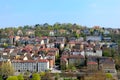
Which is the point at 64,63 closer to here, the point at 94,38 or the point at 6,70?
the point at 6,70

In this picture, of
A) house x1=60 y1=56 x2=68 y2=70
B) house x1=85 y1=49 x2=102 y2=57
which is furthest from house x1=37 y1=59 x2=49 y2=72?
house x1=85 y1=49 x2=102 y2=57

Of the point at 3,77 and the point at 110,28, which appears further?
the point at 110,28

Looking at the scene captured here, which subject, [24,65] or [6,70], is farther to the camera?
[24,65]

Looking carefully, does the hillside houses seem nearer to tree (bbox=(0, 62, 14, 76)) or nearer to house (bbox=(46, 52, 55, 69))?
house (bbox=(46, 52, 55, 69))

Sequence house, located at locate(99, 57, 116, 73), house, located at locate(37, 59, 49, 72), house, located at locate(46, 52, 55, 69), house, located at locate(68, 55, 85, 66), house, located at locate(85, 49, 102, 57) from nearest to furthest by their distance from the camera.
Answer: house, located at locate(99, 57, 116, 73) < house, located at locate(37, 59, 49, 72) < house, located at locate(46, 52, 55, 69) < house, located at locate(68, 55, 85, 66) < house, located at locate(85, 49, 102, 57)

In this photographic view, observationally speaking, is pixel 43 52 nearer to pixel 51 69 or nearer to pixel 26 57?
pixel 26 57

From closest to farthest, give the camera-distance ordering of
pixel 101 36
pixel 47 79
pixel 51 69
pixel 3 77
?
Answer: pixel 47 79 < pixel 3 77 < pixel 51 69 < pixel 101 36

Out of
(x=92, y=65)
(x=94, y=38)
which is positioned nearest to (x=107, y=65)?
(x=92, y=65)

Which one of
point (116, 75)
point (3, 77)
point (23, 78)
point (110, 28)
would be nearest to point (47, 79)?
point (23, 78)

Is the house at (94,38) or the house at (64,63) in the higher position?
the house at (94,38)

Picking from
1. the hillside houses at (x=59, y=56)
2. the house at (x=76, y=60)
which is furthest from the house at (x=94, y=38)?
the house at (x=76, y=60)

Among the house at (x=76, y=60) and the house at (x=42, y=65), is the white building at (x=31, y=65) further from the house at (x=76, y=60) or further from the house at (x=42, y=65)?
the house at (x=76, y=60)
